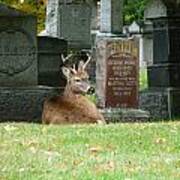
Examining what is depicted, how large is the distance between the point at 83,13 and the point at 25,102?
6279 millimetres

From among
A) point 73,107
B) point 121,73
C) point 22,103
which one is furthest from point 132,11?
point 73,107

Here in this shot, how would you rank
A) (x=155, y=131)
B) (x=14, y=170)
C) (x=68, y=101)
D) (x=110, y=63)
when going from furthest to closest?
(x=110, y=63), (x=68, y=101), (x=155, y=131), (x=14, y=170)

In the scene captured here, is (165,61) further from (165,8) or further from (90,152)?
(90,152)

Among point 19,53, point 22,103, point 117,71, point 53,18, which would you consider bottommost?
point 22,103

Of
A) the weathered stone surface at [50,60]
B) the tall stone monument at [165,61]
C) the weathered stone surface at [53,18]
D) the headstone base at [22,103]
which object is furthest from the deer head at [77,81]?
the weathered stone surface at [53,18]

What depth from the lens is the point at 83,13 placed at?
21.8 meters

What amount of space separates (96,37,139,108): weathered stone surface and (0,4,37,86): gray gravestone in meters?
1.37

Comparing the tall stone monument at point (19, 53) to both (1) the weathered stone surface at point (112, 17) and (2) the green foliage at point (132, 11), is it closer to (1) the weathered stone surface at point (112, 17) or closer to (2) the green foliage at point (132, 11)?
(1) the weathered stone surface at point (112, 17)

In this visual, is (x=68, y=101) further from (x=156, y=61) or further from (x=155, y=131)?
(x=156, y=61)

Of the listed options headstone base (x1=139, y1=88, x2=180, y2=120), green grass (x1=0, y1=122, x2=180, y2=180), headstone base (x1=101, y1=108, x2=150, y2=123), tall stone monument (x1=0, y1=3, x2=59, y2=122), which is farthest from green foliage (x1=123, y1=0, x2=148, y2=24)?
green grass (x1=0, y1=122, x2=180, y2=180)

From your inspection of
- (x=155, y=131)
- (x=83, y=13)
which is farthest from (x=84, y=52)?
(x=155, y=131)

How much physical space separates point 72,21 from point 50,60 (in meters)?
4.45

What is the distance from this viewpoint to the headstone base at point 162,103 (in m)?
18.0

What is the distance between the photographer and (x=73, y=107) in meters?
13.7
